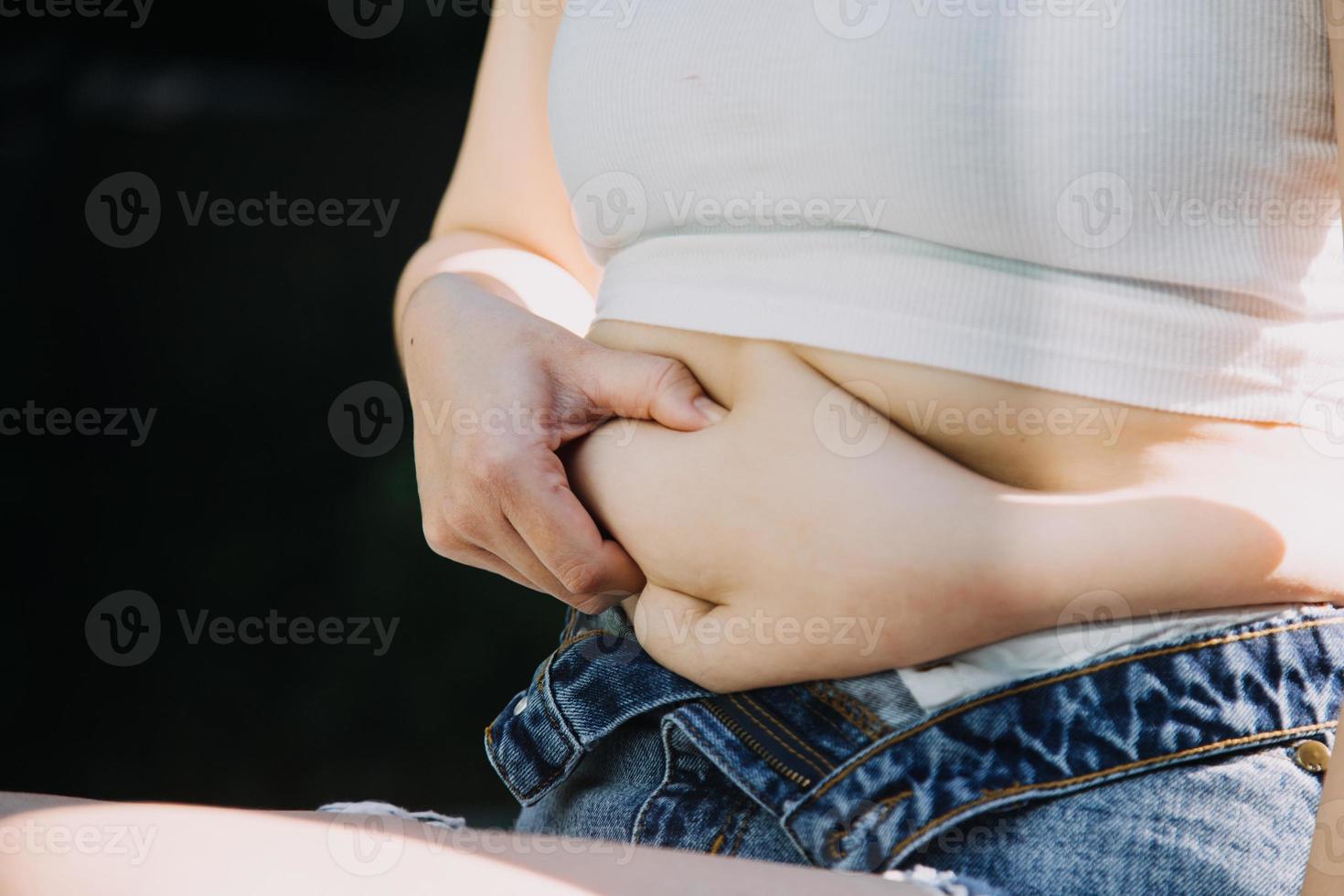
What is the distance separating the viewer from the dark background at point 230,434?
7.11ft

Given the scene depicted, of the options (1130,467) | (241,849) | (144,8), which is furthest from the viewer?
(144,8)

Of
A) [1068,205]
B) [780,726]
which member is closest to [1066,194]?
[1068,205]

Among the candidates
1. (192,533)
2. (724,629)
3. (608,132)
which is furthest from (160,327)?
(724,629)

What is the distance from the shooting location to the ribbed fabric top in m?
0.61

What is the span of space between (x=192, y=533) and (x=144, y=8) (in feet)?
3.41

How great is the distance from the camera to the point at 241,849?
48cm

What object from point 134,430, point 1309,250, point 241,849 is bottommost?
point 134,430

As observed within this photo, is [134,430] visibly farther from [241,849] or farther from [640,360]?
[241,849]

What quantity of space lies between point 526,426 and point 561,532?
78 mm

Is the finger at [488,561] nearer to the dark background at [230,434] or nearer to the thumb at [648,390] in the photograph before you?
the thumb at [648,390]

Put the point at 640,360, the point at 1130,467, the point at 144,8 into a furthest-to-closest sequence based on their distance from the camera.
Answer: the point at 144,8 → the point at 640,360 → the point at 1130,467

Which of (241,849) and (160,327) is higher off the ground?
(241,849)

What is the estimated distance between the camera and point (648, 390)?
0.72m

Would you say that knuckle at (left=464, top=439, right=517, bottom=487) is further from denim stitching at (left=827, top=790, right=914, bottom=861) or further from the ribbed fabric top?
denim stitching at (left=827, top=790, right=914, bottom=861)
